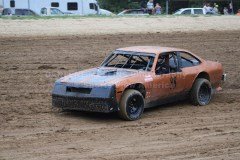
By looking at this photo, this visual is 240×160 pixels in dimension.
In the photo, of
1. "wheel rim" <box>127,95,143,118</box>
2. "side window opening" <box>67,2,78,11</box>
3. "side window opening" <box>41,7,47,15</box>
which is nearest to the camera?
"wheel rim" <box>127,95,143,118</box>

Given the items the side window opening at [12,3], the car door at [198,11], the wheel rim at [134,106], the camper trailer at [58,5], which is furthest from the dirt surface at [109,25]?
the side window opening at [12,3]

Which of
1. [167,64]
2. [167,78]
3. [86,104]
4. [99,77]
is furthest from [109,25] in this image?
[86,104]

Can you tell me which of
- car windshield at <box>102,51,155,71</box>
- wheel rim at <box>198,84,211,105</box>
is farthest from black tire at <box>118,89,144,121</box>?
wheel rim at <box>198,84,211,105</box>

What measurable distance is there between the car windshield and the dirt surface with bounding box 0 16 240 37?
1195 cm

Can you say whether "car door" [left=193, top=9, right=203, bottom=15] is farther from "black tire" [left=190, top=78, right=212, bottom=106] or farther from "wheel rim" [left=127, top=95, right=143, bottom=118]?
"wheel rim" [left=127, top=95, right=143, bottom=118]

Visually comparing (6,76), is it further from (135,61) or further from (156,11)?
(156,11)

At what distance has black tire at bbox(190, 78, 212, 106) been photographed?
1212cm

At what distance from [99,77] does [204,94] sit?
8.77 feet

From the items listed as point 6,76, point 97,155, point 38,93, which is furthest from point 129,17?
point 97,155

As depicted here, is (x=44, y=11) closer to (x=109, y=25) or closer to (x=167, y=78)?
(x=109, y=25)

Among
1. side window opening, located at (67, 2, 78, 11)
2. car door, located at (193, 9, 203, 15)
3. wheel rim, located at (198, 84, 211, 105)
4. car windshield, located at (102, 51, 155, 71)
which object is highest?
side window opening, located at (67, 2, 78, 11)

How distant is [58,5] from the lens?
4016 centimetres

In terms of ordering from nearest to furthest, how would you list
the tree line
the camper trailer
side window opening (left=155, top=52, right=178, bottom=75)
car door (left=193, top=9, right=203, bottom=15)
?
side window opening (left=155, top=52, right=178, bottom=75) → car door (left=193, top=9, right=203, bottom=15) → the camper trailer → the tree line

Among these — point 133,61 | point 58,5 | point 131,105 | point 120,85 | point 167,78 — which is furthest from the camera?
point 58,5
